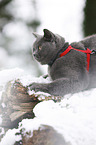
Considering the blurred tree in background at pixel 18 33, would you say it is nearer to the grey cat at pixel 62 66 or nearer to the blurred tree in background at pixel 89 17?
the blurred tree in background at pixel 89 17

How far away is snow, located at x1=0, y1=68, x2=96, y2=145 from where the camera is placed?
2.69ft

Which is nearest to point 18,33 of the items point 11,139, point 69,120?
point 11,139

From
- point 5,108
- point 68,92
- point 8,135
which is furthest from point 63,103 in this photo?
point 5,108

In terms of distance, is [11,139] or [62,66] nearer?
[11,139]

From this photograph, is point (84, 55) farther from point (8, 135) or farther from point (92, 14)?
point (92, 14)

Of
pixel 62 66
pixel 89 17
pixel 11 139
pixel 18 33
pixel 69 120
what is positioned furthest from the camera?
pixel 18 33

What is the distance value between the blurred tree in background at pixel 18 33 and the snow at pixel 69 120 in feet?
6.40

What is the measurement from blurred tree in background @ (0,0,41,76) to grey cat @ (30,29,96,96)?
5.16 feet

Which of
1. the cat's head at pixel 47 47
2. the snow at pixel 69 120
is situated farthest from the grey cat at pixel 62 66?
the snow at pixel 69 120

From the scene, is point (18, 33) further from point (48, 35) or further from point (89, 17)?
point (48, 35)

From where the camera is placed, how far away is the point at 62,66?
1.38 m

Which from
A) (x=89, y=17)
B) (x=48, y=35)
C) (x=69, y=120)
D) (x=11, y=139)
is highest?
(x=89, y=17)

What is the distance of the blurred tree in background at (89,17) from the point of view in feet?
8.50

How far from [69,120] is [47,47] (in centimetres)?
82
